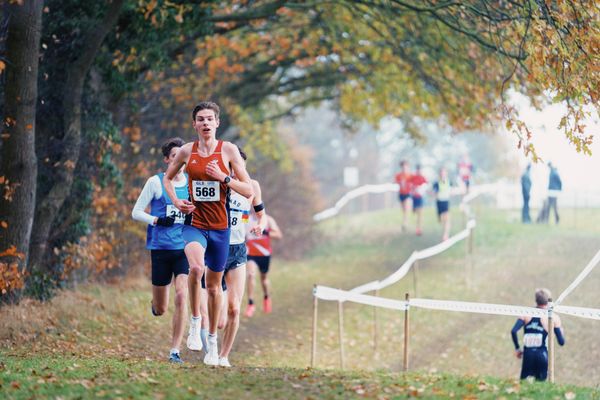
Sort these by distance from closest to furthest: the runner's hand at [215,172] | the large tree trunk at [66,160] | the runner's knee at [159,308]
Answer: the runner's hand at [215,172]
the runner's knee at [159,308]
the large tree trunk at [66,160]

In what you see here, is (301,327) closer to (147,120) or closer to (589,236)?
(147,120)

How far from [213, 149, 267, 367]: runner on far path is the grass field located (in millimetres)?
393

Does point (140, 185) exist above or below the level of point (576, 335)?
above

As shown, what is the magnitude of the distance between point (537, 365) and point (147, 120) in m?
12.4

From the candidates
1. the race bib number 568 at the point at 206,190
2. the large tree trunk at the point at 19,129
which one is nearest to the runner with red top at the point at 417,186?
the large tree trunk at the point at 19,129

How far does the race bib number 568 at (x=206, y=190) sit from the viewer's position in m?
9.16

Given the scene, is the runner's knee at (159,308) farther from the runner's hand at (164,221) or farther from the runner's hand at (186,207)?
the runner's hand at (186,207)

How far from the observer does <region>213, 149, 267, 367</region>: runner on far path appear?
996 cm

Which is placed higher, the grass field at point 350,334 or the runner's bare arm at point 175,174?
the runner's bare arm at point 175,174

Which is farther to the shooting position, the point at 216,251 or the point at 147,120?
the point at 147,120

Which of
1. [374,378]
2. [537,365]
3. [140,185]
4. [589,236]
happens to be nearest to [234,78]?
[140,185]

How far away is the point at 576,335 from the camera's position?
17.5 meters

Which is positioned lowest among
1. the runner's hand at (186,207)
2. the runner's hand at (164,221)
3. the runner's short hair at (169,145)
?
the runner's hand at (164,221)

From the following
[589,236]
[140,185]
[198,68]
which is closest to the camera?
[140,185]
